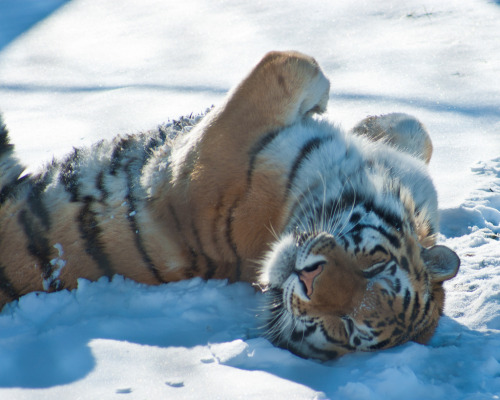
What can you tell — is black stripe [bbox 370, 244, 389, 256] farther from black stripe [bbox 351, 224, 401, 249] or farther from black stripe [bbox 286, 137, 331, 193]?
black stripe [bbox 286, 137, 331, 193]

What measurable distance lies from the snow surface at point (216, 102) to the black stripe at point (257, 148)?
35 cm

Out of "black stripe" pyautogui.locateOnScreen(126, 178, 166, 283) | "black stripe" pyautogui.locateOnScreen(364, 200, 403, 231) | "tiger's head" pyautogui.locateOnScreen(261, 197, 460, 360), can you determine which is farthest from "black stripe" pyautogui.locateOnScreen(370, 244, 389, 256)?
"black stripe" pyautogui.locateOnScreen(126, 178, 166, 283)

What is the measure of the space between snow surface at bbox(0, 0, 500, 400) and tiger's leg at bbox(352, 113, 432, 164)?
10.9 inches

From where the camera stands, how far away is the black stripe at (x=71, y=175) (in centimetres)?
205

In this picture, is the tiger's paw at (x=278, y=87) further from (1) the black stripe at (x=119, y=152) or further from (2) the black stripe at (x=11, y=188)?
(2) the black stripe at (x=11, y=188)

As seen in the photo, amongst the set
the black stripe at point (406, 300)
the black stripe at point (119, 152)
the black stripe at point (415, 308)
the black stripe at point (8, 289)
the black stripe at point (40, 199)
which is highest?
the black stripe at point (119, 152)

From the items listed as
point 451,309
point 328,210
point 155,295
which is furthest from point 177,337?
point 451,309

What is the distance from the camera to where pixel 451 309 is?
183 cm

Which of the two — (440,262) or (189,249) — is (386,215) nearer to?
(440,262)

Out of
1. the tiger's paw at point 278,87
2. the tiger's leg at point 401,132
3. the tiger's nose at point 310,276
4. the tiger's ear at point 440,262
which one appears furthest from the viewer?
the tiger's leg at point 401,132

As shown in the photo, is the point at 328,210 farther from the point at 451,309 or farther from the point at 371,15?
the point at 371,15

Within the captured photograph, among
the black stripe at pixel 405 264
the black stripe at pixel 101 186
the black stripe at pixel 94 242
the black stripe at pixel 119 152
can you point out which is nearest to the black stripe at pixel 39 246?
the black stripe at pixel 94 242

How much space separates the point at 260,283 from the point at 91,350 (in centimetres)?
55

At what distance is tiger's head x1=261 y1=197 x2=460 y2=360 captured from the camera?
157 centimetres
